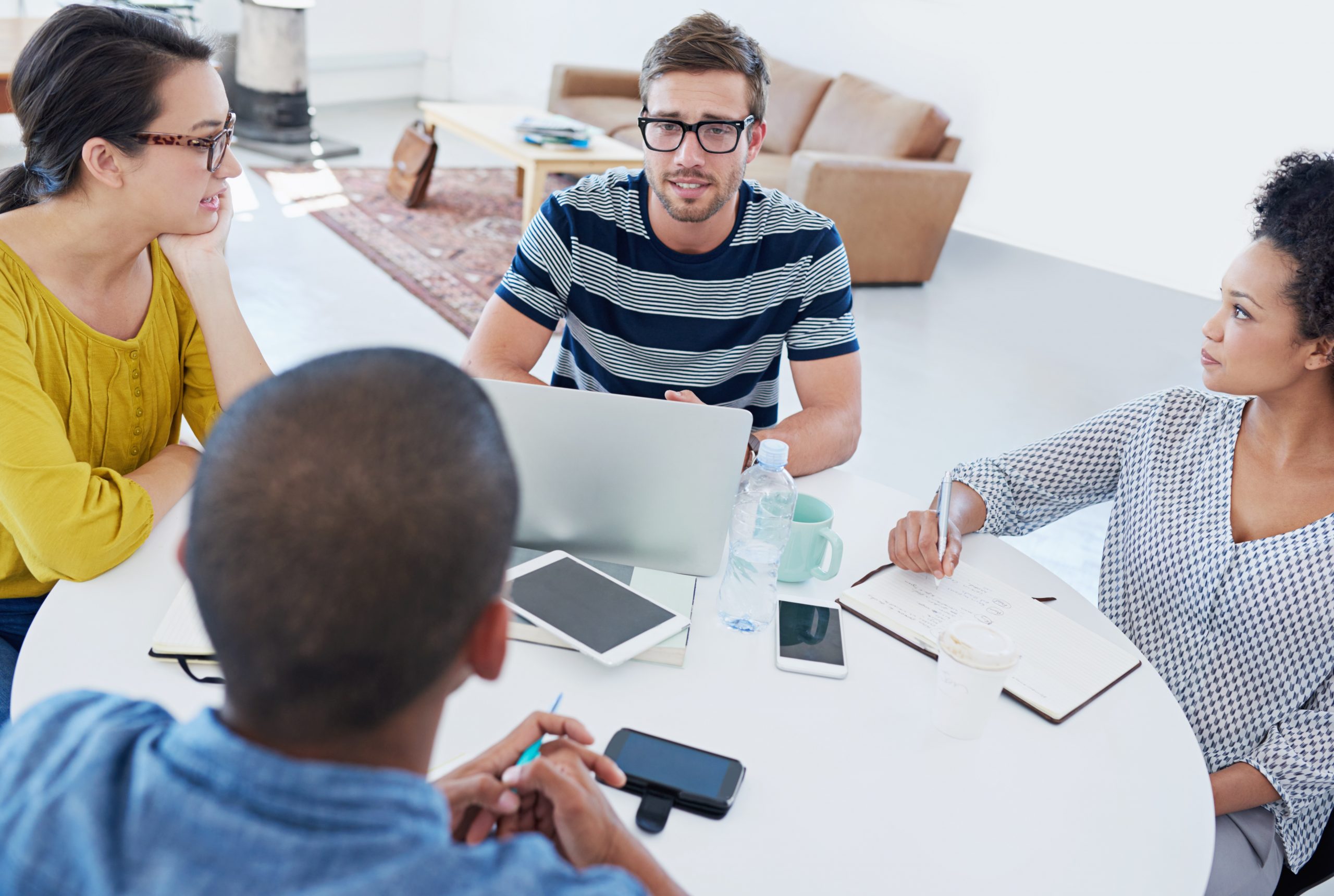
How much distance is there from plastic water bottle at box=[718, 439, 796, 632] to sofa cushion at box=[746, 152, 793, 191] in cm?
350

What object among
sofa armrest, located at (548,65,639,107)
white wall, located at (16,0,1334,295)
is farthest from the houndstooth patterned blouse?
sofa armrest, located at (548,65,639,107)

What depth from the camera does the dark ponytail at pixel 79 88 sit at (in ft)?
4.38

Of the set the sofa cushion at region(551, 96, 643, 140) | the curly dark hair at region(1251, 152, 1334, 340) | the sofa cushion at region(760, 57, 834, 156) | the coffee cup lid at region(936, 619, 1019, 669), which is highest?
the curly dark hair at region(1251, 152, 1334, 340)

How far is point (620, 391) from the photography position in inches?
76.0

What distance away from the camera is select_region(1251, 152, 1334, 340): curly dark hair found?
1350 millimetres

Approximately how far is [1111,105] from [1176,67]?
32cm

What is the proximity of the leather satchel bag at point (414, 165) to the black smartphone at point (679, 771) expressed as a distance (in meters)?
4.50

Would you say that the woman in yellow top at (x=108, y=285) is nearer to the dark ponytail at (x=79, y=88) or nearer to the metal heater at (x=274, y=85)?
the dark ponytail at (x=79, y=88)

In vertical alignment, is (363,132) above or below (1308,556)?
below

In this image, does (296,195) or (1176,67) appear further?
(296,195)

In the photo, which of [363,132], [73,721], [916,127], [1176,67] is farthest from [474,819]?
[363,132]

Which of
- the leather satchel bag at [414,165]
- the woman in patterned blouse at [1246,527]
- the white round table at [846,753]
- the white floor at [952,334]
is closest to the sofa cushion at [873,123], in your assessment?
the white floor at [952,334]

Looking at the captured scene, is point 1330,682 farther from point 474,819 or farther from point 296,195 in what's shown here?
point 296,195

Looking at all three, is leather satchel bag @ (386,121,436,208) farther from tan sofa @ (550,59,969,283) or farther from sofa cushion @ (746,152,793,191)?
sofa cushion @ (746,152,793,191)
